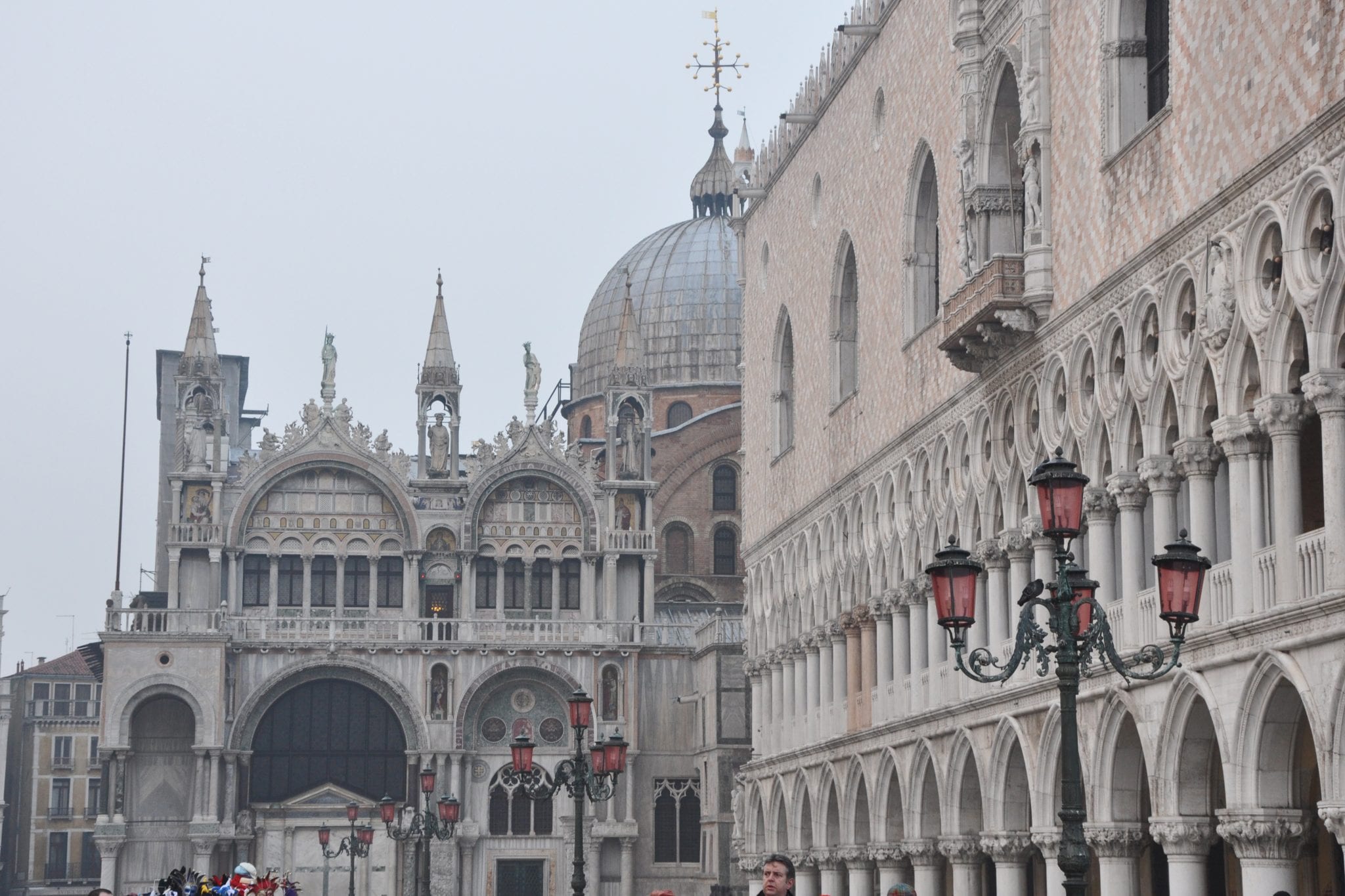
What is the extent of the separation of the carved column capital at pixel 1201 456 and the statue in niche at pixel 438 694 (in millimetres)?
30988

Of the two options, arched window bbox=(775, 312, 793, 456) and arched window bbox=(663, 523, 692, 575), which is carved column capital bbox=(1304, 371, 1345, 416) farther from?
arched window bbox=(663, 523, 692, 575)

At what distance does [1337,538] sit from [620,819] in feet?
111

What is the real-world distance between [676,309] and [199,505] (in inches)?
673

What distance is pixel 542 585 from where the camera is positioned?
52.1 metres

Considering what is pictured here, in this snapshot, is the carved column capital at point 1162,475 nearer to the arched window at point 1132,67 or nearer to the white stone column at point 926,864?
the arched window at point 1132,67

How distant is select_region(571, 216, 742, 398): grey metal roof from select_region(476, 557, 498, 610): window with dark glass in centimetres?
1153

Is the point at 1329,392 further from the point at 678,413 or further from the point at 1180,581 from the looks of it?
the point at 678,413

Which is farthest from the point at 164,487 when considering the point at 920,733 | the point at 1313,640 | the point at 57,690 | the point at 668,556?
the point at 1313,640

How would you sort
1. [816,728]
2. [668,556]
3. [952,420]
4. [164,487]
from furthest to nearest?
[164,487] → [668,556] → [816,728] → [952,420]

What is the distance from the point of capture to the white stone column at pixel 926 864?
99.6 feet

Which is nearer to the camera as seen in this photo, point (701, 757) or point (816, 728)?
point (816, 728)

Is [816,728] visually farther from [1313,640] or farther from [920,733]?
[1313,640]

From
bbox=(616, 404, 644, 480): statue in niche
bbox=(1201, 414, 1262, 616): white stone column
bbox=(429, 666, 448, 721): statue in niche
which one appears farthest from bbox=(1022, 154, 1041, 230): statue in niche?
bbox=(616, 404, 644, 480): statue in niche

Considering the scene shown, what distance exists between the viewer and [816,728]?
3678 centimetres
